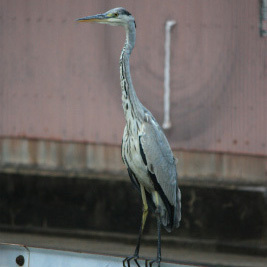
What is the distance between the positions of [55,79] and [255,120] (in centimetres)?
255

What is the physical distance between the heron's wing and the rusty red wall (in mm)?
3769

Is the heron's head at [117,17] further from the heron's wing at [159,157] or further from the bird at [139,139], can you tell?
the heron's wing at [159,157]

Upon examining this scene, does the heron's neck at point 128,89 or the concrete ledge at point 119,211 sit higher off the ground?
the heron's neck at point 128,89

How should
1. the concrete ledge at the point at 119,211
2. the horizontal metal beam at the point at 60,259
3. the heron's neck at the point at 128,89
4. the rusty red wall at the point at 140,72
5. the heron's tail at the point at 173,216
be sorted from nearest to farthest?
the horizontal metal beam at the point at 60,259 → the heron's neck at the point at 128,89 → the heron's tail at the point at 173,216 → the rusty red wall at the point at 140,72 → the concrete ledge at the point at 119,211

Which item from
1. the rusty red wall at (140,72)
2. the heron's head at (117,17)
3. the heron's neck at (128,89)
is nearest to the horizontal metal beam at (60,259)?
the heron's neck at (128,89)

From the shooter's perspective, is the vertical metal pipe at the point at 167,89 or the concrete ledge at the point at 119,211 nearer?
the vertical metal pipe at the point at 167,89

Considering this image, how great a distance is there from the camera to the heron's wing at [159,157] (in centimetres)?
556

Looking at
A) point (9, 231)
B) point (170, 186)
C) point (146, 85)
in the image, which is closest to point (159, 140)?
point (170, 186)

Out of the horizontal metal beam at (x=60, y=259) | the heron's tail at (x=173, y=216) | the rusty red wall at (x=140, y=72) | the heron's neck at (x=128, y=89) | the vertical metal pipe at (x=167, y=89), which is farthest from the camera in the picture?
the vertical metal pipe at (x=167, y=89)

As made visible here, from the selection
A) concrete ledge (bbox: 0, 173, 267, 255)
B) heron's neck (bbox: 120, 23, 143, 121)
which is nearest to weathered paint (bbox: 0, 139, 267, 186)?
concrete ledge (bbox: 0, 173, 267, 255)

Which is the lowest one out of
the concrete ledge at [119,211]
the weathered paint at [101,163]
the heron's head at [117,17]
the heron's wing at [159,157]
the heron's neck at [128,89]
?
the concrete ledge at [119,211]

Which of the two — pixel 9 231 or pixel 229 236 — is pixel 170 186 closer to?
pixel 229 236

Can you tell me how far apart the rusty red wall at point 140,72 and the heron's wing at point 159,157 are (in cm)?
377

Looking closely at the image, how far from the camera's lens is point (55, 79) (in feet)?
32.2
